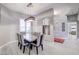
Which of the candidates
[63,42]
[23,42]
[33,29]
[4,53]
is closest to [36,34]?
[33,29]

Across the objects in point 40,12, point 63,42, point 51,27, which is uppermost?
point 40,12

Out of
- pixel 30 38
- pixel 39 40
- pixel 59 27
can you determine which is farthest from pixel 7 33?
pixel 59 27

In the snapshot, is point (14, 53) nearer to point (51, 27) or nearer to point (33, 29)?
point (33, 29)

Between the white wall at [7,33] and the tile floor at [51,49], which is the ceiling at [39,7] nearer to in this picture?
the white wall at [7,33]

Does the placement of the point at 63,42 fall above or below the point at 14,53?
above

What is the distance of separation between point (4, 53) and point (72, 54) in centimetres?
120

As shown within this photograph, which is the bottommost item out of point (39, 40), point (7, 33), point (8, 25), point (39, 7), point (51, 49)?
point (51, 49)

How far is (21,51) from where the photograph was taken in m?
1.69

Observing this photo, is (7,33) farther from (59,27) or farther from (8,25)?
(59,27)

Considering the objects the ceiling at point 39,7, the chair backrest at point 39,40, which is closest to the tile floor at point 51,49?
the chair backrest at point 39,40

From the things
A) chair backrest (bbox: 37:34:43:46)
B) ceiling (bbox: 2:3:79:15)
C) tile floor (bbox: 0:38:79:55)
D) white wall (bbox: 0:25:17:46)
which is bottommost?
tile floor (bbox: 0:38:79:55)

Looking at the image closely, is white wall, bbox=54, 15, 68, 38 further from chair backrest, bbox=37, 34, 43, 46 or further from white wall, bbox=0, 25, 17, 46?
white wall, bbox=0, 25, 17, 46

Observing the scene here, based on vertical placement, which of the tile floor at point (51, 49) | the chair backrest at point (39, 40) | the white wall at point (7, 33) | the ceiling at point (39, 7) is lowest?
the tile floor at point (51, 49)

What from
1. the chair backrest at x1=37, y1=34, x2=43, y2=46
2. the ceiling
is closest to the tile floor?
the chair backrest at x1=37, y1=34, x2=43, y2=46
